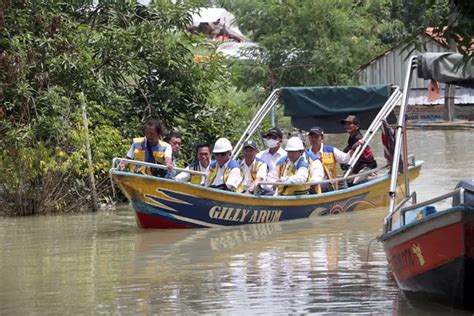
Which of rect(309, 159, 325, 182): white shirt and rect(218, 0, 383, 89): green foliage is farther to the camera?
rect(218, 0, 383, 89): green foliage

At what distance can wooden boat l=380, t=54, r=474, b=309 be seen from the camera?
8805mm

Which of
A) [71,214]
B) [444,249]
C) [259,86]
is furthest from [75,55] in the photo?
[259,86]

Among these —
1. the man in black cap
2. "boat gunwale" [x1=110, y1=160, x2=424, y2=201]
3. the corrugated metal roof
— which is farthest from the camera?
the corrugated metal roof

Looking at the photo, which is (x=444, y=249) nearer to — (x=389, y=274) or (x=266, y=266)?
(x=389, y=274)

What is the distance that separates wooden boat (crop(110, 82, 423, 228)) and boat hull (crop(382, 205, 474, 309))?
241 inches

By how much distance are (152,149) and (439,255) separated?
788 cm

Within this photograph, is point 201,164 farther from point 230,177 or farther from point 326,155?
point 326,155

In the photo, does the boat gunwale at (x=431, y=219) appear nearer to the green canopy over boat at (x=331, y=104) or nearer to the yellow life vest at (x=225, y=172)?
the yellow life vest at (x=225, y=172)

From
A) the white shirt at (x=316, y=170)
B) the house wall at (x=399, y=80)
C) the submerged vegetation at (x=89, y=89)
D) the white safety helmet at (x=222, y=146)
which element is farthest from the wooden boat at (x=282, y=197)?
the house wall at (x=399, y=80)

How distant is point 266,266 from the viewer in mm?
12500

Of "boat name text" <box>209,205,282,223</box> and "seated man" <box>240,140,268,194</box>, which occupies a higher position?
"seated man" <box>240,140,268,194</box>

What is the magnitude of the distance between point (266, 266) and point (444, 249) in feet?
12.5

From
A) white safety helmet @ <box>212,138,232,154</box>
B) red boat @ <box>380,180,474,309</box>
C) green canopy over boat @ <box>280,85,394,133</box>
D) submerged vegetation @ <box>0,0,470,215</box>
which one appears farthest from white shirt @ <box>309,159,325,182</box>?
red boat @ <box>380,180,474,309</box>

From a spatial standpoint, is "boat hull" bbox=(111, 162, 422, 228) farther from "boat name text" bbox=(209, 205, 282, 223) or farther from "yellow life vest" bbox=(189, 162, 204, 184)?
"yellow life vest" bbox=(189, 162, 204, 184)
